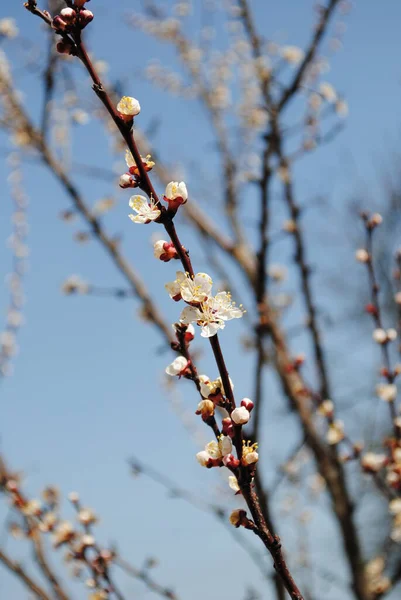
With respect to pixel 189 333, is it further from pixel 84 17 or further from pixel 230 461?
pixel 84 17

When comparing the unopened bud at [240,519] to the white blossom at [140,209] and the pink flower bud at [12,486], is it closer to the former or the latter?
the white blossom at [140,209]

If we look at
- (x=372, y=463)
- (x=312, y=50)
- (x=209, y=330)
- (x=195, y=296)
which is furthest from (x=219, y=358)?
(x=312, y=50)

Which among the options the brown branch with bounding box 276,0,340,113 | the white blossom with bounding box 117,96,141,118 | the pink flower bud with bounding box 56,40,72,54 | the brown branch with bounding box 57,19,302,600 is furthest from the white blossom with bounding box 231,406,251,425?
the brown branch with bounding box 276,0,340,113

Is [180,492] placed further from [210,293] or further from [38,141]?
[38,141]

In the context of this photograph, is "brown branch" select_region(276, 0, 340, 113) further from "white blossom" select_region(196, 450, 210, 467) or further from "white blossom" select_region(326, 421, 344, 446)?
"white blossom" select_region(196, 450, 210, 467)

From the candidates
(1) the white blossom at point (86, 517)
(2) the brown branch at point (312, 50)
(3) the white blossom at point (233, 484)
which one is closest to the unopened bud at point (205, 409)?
(3) the white blossom at point (233, 484)

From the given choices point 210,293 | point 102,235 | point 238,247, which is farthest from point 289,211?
point 210,293

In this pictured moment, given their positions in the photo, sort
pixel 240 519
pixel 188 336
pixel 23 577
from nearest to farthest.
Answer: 1. pixel 240 519
2. pixel 188 336
3. pixel 23 577
